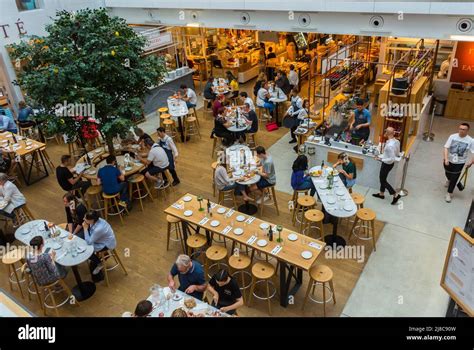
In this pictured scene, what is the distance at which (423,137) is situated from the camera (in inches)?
427

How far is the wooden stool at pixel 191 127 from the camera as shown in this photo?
1144 centimetres

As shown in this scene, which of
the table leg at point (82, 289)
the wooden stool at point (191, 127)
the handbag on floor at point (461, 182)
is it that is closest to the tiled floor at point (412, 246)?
the handbag on floor at point (461, 182)

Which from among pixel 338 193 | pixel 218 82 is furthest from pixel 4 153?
pixel 338 193

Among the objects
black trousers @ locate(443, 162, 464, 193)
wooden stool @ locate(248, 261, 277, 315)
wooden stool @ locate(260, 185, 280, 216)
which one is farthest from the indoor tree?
black trousers @ locate(443, 162, 464, 193)

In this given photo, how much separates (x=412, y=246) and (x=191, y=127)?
7.48 m

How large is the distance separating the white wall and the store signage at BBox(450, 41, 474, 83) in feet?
40.0

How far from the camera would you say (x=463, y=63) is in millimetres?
11734

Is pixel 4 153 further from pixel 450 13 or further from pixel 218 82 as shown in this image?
pixel 450 13

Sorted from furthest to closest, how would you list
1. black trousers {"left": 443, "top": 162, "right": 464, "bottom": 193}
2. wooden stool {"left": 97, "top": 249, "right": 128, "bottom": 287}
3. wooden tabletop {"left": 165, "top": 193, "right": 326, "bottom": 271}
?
black trousers {"left": 443, "top": 162, "right": 464, "bottom": 193}, wooden stool {"left": 97, "top": 249, "right": 128, "bottom": 287}, wooden tabletop {"left": 165, "top": 193, "right": 326, "bottom": 271}

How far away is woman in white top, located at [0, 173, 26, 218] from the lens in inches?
293

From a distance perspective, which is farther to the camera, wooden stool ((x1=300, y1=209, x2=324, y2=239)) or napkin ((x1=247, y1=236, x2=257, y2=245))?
wooden stool ((x1=300, y1=209, x2=324, y2=239))

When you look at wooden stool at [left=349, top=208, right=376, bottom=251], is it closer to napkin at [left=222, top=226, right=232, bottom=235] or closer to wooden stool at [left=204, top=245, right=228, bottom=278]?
napkin at [left=222, top=226, right=232, bottom=235]
